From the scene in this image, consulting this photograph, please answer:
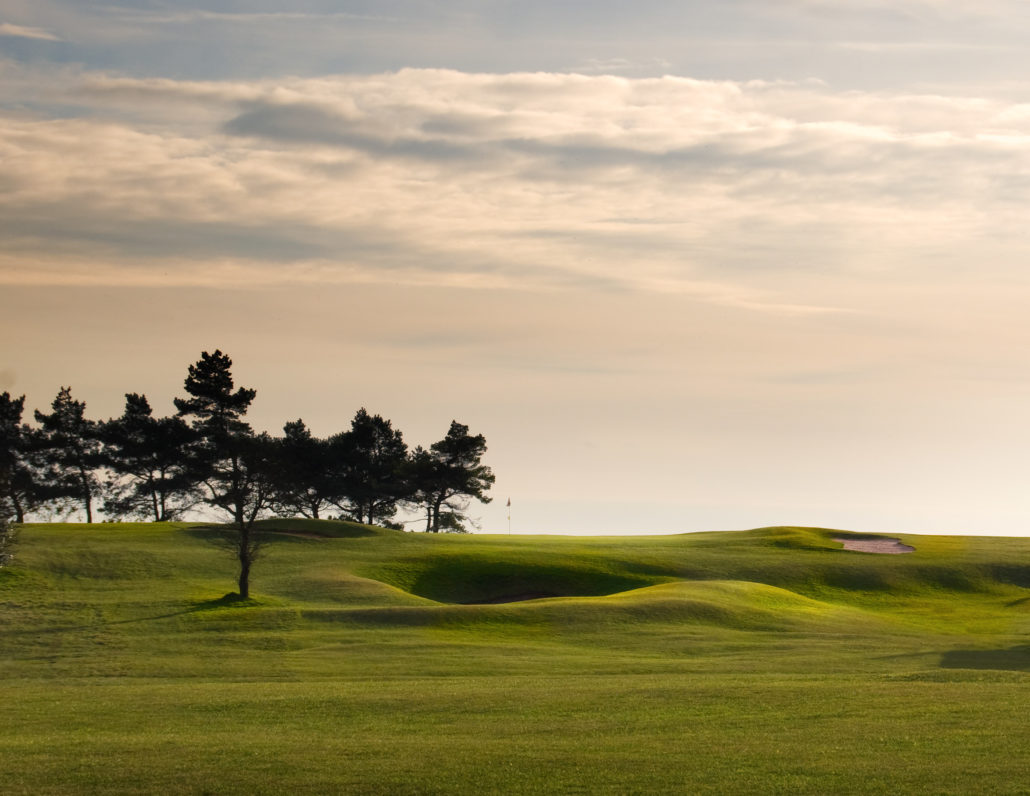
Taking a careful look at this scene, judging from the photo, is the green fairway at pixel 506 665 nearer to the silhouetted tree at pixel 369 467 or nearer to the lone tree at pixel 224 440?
the lone tree at pixel 224 440

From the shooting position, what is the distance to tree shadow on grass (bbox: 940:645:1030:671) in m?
44.6

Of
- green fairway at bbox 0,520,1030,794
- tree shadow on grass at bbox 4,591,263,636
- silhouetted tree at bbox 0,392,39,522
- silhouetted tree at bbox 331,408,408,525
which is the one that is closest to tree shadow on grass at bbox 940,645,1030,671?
green fairway at bbox 0,520,1030,794

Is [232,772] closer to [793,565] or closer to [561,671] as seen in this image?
[561,671]

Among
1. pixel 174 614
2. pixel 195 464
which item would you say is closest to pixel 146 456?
pixel 195 464

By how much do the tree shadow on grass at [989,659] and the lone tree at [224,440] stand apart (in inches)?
1588

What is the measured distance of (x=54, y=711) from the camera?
3469cm

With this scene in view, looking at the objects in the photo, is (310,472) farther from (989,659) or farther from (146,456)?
(989,659)

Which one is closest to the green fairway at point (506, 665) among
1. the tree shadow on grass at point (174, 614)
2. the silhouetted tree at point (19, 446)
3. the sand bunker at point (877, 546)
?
the tree shadow on grass at point (174, 614)

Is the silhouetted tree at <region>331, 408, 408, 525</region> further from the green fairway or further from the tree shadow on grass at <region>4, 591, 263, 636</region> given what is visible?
the tree shadow on grass at <region>4, 591, 263, 636</region>

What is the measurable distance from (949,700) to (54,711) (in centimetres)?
2578

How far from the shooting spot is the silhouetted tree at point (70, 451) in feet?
378

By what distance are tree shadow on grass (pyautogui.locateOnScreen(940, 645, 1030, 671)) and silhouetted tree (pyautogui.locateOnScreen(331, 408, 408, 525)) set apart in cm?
7571

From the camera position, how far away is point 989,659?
153 feet

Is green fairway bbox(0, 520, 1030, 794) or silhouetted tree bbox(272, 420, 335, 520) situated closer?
green fairway bbox(0, 520, 1030, 794)
